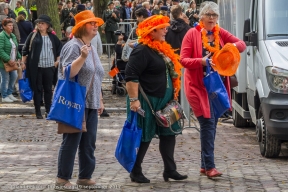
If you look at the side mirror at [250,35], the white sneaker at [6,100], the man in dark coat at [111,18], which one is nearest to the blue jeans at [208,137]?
the side mirror at [250,35]

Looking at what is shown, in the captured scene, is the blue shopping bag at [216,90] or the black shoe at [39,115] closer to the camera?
the blue shopping bag at [216,90]

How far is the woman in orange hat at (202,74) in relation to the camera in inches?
365

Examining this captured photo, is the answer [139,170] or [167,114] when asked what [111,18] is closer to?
[139,170]

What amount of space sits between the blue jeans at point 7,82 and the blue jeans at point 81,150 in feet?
33.8

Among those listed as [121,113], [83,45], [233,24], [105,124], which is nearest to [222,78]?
[83,45]

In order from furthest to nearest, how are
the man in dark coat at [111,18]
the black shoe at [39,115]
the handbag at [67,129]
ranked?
the man in dark coat at [111,18] < the black shoe at [39,115] < the handbag at [67,129]

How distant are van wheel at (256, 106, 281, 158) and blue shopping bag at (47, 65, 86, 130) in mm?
3347

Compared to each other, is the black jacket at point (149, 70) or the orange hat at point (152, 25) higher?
the orange hat at point (152, 25)

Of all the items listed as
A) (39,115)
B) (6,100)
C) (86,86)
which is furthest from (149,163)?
(6,100)

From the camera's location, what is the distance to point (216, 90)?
9203 millimetres

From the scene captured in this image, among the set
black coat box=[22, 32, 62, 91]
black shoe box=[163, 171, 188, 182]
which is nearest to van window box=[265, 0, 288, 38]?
black shoe box=[163, 171, 188, 182]

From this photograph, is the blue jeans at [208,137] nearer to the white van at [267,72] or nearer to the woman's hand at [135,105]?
the woman's hand at [135,105]

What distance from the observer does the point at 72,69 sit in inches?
327

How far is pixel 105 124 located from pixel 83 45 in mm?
6898
